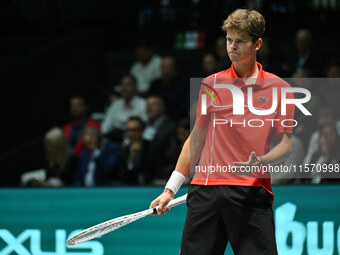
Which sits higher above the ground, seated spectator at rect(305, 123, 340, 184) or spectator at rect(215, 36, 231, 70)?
spectator at rect(215, 36, 231, 70)

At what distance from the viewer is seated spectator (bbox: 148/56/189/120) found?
27.5ft

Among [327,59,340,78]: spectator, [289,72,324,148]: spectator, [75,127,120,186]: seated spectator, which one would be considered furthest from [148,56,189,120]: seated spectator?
[289,72,324,148]: spectator

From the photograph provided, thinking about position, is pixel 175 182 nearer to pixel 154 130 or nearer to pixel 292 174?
pixel 292 174

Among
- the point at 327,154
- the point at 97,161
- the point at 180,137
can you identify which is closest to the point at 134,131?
the point at 97,161

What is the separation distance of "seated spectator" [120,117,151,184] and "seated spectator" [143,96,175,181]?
70 mm

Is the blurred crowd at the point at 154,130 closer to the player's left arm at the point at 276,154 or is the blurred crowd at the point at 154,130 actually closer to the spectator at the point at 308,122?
the spectator at the point at 308,122

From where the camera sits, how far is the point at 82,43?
10.7 m

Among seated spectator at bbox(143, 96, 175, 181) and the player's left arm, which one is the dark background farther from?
the player's left arm

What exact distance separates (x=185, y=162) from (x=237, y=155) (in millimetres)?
303

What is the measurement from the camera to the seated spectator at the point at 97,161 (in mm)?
7262

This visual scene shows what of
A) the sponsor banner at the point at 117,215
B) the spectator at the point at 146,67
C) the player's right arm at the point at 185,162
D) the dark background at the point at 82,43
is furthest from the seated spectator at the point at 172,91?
the player's right arm at the point at 185,162

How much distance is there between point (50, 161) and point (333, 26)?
4790 mm

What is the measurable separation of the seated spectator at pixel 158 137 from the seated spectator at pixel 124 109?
0.54 m

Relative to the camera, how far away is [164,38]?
38.0 feet
